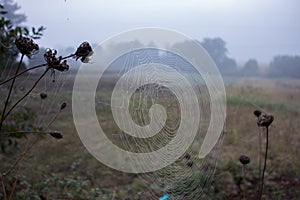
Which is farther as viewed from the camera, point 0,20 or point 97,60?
point 0,20

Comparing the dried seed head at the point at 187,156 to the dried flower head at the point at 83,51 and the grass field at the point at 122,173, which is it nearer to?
the grass field at the point at 122,173

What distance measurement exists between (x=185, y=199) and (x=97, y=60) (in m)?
0.56

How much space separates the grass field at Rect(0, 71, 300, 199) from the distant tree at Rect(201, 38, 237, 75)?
0.53m

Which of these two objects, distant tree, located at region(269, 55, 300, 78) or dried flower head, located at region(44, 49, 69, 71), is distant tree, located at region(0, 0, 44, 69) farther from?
distant tree, located at region(269, 55, 300, 78)

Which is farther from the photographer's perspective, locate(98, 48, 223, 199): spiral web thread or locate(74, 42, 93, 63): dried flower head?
locate(98, 48, 223, 199): spiral web thread

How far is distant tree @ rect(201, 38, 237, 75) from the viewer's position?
3.50 metres

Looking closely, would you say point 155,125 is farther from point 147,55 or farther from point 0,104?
point 0,104

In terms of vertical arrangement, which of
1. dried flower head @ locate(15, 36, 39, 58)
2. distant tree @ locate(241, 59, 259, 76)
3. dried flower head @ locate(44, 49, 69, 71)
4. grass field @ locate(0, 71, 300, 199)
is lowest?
grass field @ locate(0, 71, 300, 199)

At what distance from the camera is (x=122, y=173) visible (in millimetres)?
2148

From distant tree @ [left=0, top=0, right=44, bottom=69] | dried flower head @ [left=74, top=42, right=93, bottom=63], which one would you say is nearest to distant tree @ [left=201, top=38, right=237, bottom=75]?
distant tree @ [left=0, top=0, right=44, bottom=69]

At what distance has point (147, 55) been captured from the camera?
0.91 meters

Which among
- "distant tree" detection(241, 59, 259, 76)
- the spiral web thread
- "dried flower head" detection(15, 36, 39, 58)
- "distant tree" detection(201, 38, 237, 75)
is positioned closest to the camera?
"dried flower head" detection(15, 36, 39, 58)

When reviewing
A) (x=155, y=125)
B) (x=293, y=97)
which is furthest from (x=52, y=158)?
(x=293, y=97)

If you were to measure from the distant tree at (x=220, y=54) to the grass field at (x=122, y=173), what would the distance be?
1.75 feet
